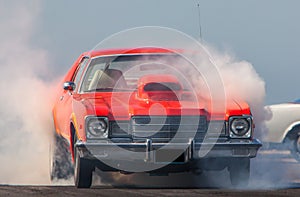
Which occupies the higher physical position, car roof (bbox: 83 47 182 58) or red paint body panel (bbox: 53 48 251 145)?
car roof (bbox: 83 47 182 58)

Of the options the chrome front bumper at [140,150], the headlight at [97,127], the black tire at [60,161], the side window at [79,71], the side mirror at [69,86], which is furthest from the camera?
the side window at [79,71]

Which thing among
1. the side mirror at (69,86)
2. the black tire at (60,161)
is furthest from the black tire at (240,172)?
the black tire at (60,161)

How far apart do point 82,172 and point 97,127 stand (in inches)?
20.2

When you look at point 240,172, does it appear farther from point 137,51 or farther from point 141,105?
point 137,51

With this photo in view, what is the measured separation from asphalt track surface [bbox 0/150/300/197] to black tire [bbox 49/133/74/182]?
5.7 inches

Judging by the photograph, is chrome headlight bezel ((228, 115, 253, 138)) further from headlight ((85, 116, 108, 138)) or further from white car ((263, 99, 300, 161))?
white car ((263, 99, 300, 161))

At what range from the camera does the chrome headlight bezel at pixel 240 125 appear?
10664mm

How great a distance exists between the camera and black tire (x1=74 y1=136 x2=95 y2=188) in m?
10.6

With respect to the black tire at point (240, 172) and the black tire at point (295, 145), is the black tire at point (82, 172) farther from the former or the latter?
the black tire at point (295, 145)

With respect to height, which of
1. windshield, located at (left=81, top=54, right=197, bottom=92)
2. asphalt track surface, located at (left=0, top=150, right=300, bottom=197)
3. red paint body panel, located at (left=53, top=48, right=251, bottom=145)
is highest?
windshield, located at (left=81, top=54, right=197, bottom=92)

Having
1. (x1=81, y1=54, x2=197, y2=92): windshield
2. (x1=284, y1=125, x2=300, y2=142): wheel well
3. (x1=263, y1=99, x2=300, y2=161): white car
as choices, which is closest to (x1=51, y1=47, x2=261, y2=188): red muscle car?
(x1=81, y1=54, x2=197, y2=92): windshield

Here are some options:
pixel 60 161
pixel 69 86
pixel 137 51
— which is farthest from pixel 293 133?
pixel 69 86

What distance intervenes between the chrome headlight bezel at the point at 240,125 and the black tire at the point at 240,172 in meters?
0.28

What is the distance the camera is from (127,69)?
1175 centimetres
